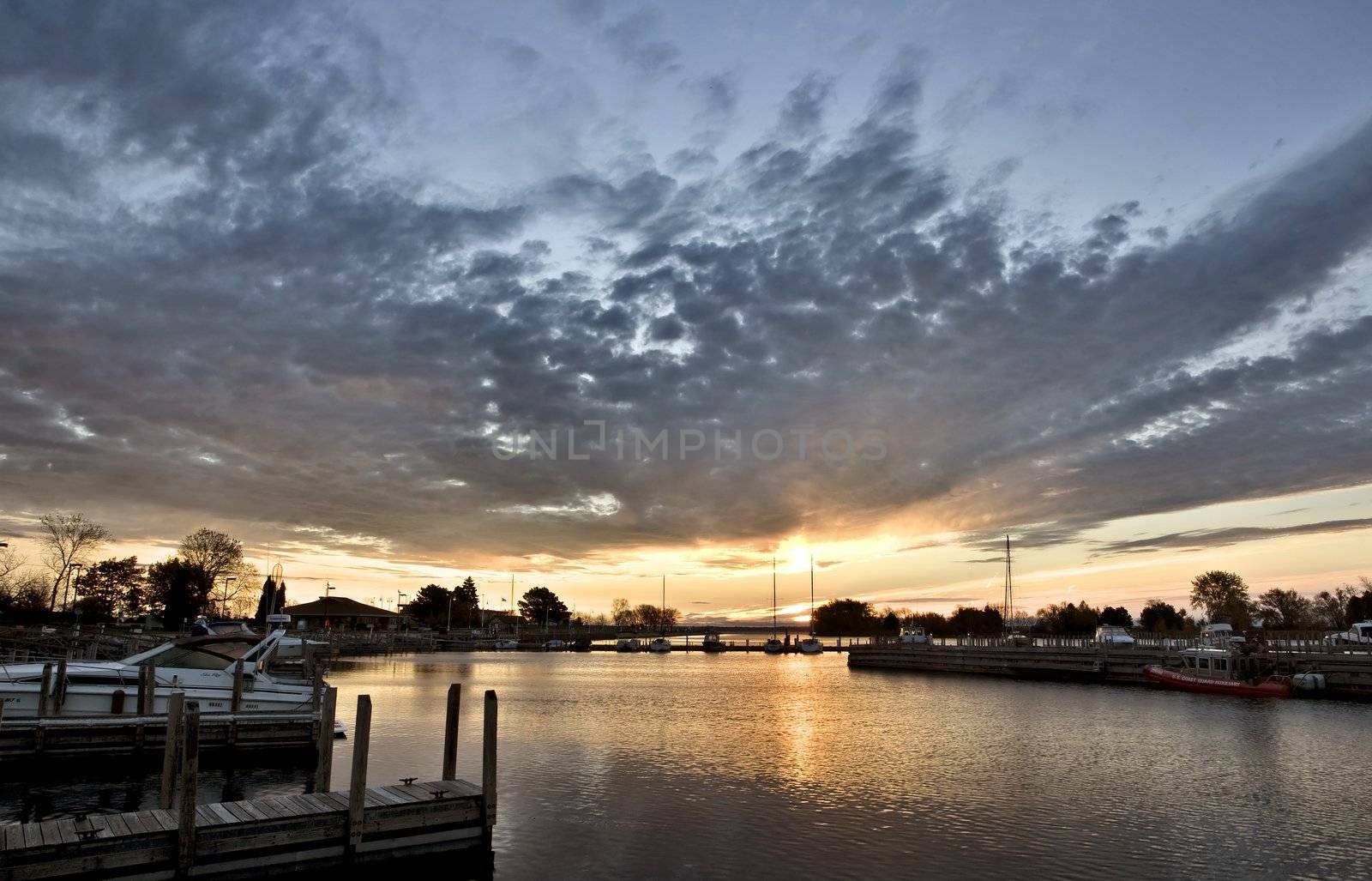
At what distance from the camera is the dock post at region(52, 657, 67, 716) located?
92.6ft

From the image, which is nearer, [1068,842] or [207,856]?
[207,856]

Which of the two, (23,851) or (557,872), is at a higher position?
(23,851)

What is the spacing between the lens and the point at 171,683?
30.6 m

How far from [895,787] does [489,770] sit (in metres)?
14.9

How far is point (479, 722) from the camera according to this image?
43.4 m

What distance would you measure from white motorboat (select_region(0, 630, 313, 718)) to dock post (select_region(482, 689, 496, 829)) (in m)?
14.2

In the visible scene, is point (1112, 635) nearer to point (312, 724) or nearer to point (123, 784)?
point (312, 724)

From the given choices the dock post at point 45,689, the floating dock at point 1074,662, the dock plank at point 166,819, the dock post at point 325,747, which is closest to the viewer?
the dock plank at point 166,819

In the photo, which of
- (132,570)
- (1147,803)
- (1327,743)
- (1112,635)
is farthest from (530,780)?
(132,570)

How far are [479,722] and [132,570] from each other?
5538 inches

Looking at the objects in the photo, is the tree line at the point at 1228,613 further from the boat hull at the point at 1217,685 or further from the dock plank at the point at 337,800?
the dock plank at the point at 337,800

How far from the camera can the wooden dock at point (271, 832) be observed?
14.5 meters

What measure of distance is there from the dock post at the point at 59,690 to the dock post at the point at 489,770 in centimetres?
1893

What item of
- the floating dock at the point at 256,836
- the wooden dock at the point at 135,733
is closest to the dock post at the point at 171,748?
the floating dock at the point at 256,836
